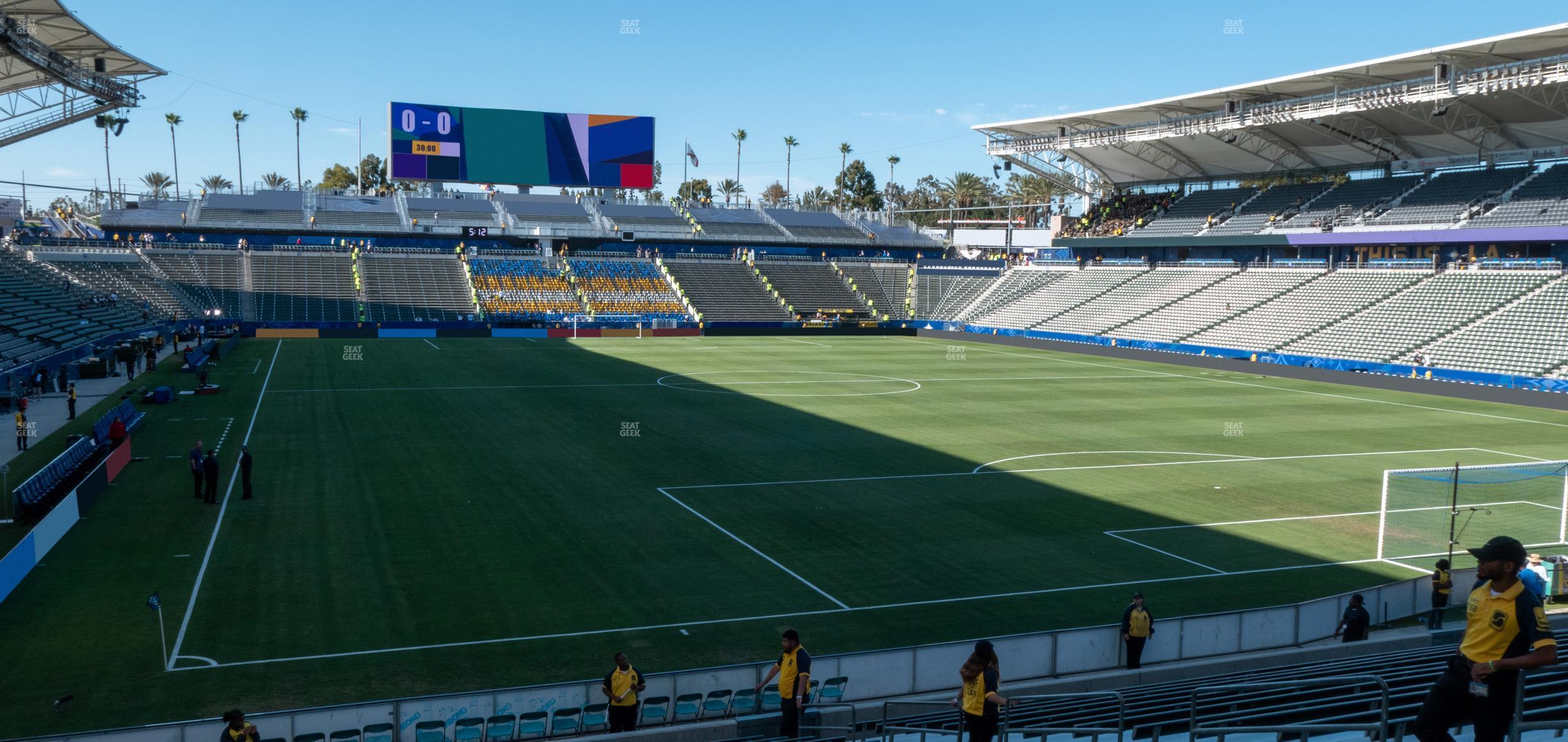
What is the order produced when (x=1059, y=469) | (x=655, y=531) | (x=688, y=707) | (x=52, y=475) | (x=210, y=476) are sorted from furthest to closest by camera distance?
(x=1059, y=469), (x=210, y=476), (x=52, y=475), (x=655, y=531), (x=688, y=707)

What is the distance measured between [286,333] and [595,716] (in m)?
65.9

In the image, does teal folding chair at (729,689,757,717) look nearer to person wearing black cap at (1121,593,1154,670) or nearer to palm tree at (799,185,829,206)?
person wearing black cap at (1121,593,1154,670)

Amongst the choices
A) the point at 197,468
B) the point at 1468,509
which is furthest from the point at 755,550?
the point at 1468,509

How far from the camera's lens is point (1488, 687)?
6.32m

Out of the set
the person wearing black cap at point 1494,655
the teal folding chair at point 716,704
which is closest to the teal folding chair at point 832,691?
the teal folding chair at point 716,704

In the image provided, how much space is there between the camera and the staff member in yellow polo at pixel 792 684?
37.4 ft

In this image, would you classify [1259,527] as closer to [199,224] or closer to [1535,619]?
[1535,619]

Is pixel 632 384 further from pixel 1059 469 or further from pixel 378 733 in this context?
pixel 378 733

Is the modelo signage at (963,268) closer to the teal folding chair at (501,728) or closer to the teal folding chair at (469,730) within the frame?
the teal folding chair at (501,728)

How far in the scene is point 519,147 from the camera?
85625 mm

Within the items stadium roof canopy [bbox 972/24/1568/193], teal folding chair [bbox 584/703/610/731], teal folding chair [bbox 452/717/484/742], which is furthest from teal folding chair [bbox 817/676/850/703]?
stadium roof canopy [bbox 972/24/1568/193]

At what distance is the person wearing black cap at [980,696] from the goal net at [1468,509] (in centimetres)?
1500

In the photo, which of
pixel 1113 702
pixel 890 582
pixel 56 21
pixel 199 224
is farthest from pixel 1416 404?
pixel 199 224

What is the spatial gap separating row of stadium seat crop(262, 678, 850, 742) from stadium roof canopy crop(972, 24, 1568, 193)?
158 feet
